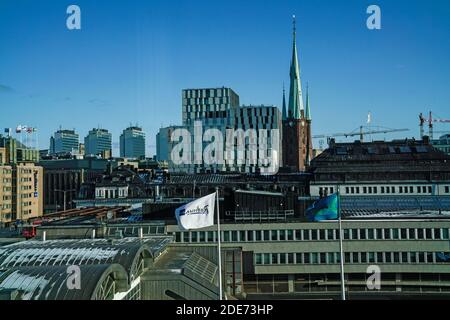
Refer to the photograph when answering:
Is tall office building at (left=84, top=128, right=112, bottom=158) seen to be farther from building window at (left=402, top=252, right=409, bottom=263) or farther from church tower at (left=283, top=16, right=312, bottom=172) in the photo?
building window at (left=402, top=252, right=409, bottom=263)

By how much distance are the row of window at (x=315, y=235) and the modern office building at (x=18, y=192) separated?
4021cm

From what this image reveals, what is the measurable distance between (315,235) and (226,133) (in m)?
68.7

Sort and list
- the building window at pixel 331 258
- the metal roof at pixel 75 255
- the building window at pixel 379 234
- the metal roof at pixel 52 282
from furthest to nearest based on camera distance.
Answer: the building window at pixel 331 258
the building window at pixel 379 234
the metal roof at pixel 75 255
the metal roof at pixel 52 282

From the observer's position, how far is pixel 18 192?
214ft

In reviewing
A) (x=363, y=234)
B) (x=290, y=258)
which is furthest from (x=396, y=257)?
(x=290, y=258)

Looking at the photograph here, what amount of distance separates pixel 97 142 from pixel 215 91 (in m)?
105

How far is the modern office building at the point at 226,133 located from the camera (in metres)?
92.9

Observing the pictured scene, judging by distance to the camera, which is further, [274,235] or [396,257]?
[274,235]

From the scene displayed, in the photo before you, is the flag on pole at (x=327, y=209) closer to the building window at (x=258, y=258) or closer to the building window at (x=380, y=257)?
the building window at (x=258, y=258)

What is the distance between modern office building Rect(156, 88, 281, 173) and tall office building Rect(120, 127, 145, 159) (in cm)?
8955

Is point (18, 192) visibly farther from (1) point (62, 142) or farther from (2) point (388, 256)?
(1) point (62, 142)

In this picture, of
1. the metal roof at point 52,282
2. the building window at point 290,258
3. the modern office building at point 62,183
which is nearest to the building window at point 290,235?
the building window at point 290,258

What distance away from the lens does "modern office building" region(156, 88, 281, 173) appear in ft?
305
